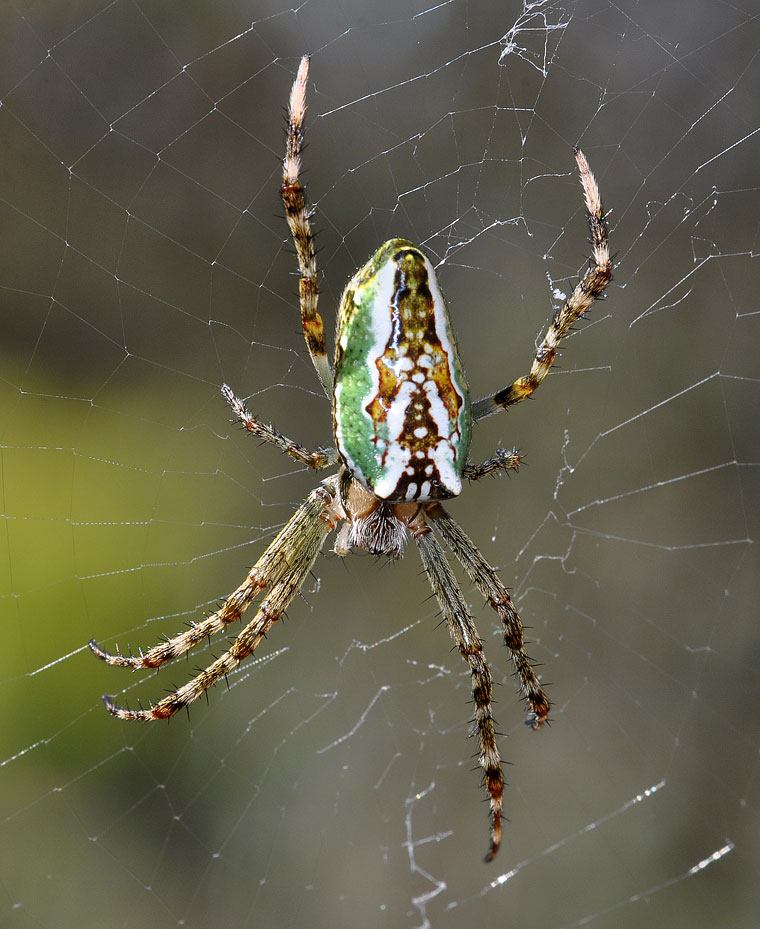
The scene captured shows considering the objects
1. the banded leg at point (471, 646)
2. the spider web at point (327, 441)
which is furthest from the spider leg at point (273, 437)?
the spider web at point (327, 441)

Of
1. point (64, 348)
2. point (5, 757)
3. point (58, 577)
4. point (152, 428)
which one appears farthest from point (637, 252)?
point (5, 757)

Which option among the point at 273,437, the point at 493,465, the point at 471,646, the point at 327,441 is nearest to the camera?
the point at 273,437

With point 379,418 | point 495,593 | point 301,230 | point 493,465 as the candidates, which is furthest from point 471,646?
point 301,230

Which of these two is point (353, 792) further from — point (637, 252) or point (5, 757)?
point (637, 252)

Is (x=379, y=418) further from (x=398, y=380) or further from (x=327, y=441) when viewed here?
(x=327, y=441)

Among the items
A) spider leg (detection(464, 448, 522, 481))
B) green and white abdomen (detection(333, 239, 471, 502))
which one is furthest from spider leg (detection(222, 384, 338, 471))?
spider leg (detection(464, 448, 522, 481))

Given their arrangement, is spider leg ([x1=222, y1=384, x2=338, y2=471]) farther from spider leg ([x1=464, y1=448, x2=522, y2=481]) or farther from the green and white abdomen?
spider leg ([x1=464, y1=448, x2=522, y2=481])
